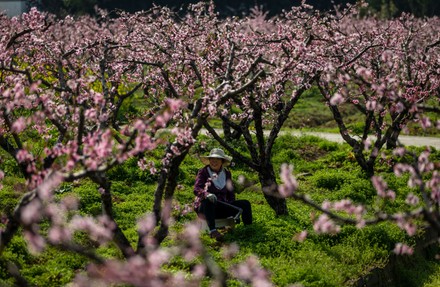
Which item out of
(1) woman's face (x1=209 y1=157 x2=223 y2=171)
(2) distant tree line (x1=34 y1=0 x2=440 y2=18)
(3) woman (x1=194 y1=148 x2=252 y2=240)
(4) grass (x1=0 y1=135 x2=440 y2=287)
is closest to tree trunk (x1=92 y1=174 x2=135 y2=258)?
(4) grass (x1=0 y1=135 x2=440 y2=287)

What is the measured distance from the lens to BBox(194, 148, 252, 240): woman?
8.44 metres

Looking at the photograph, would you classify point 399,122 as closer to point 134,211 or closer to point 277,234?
point 277,234

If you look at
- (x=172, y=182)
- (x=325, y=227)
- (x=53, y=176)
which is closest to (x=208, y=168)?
(x=172, y=182)

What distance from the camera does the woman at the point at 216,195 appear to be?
8438 mm

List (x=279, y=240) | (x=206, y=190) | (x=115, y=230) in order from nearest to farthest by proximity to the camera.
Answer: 1. (x=115, y=230)
2. (x=279, y=240)
3. (x=206, y=190)

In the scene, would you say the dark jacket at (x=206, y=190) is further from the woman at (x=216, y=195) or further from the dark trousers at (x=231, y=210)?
the dark trousers at (x=231, y=210)

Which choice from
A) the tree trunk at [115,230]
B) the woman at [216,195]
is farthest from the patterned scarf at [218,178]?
the tree trunk at [115,230]

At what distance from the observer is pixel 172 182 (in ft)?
22.4

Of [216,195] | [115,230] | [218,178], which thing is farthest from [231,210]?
[115,230]

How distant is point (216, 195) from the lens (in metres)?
8.82

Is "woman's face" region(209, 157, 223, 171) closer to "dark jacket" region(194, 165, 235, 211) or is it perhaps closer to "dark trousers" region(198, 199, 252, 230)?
"dark jacket" region(194, 165, 235, 211)

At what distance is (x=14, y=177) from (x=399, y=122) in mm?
8449

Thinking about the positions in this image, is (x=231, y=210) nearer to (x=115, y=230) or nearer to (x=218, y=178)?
(x=218, y=178)

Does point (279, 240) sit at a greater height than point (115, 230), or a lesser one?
lesser
